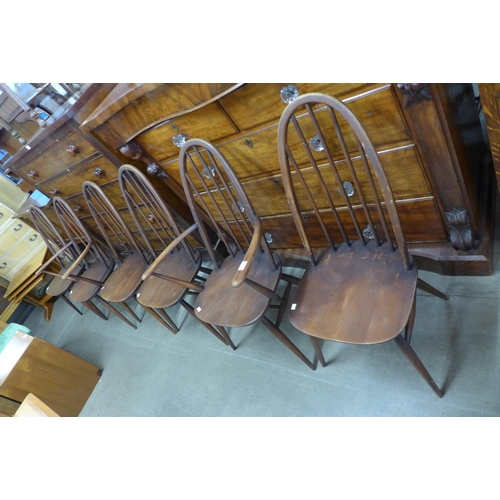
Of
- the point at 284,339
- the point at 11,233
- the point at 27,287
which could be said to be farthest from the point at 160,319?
the point at 11,233

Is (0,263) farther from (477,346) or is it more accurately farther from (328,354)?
(477,346)

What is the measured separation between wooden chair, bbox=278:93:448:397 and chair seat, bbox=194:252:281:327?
0.15 metres

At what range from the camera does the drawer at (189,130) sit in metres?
1.23

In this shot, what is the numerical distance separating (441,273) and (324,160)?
0.71 meters

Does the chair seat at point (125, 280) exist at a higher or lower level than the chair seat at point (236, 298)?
lower

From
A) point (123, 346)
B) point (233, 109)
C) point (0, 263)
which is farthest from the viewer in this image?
point (0, 263)

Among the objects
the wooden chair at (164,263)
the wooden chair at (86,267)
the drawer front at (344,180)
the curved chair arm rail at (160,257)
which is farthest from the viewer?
the wooden chair at (86,267)

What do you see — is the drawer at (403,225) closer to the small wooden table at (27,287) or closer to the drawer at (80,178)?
the drawer at (80,178)

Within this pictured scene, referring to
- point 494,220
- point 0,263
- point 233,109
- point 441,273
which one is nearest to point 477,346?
point 441,273

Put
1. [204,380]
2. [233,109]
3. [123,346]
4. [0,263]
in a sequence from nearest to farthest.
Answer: [233,109], [204,380], [123,346], [0,263]

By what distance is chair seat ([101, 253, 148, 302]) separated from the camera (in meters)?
1.89

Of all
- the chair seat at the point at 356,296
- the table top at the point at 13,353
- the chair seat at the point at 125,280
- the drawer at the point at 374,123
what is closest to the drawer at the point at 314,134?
the drawer at the point at 374,123

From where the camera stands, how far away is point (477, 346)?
1.21 metres

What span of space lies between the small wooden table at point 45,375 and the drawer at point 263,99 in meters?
1.75
